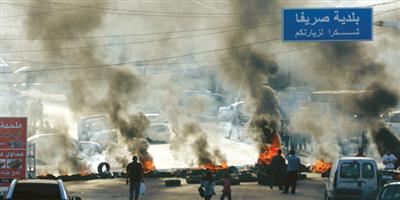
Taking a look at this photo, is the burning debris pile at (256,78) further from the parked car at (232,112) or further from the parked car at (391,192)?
the parked car at (391,192)

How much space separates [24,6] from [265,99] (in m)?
14.2

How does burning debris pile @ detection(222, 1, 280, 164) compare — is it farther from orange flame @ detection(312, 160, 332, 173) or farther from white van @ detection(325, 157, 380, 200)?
white van @ detection(325, 157, 380, 200)

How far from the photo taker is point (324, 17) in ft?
114

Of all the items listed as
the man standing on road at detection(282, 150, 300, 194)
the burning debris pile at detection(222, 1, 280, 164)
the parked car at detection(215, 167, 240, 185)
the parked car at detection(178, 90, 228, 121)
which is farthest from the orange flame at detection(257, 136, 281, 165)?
the man standing on road at detection(282, 150, 300, 194)

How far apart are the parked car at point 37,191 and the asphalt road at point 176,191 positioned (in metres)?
11.5

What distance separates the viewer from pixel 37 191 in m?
17.2

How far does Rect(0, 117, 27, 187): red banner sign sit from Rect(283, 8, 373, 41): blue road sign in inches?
487

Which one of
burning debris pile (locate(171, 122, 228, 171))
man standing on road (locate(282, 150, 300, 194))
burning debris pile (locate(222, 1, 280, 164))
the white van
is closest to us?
the white van

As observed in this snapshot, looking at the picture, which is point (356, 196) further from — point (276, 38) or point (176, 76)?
point (176, 76)

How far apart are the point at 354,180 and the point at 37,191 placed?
36.0 ft

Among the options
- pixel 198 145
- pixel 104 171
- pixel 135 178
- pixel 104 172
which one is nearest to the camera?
pixel 135 178

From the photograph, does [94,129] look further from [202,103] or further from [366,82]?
[366,82]

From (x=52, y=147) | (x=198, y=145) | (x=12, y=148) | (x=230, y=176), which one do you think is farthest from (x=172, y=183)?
(x=52, y=147)

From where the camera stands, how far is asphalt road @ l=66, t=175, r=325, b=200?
29.2 metres
